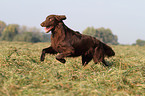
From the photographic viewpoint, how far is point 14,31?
62.5 metres

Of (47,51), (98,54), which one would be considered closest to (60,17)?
(47,51)

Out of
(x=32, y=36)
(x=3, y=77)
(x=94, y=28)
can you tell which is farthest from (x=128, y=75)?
(x=94, y=28)

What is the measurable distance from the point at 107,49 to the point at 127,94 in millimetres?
2414

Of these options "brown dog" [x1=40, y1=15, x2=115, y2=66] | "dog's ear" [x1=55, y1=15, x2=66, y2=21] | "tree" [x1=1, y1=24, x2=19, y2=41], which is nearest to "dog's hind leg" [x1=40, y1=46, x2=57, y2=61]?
"brown dog" [x1=40, y1=15, x2=115, y2=66]

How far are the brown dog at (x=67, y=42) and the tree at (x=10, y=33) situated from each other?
60.3 metres

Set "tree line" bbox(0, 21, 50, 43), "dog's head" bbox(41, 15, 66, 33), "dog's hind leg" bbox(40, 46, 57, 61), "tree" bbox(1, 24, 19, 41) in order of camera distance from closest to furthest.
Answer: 1. "dog's head" bbox(41, 15, 66, 33)
2. "dog's hind leg" bbox(40, 46, 57, 61)
3. "tree line" bbox(0, 21, 50, 43)
4. "tree" bbox(1, 24, 19, 41)

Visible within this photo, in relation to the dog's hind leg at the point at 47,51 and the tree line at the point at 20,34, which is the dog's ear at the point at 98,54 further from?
the tree line at the point at 20,34

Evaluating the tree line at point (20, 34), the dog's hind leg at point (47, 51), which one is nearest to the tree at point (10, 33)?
the tree line at point (20, 34)

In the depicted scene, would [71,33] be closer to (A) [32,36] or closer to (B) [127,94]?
(B) [127,94]

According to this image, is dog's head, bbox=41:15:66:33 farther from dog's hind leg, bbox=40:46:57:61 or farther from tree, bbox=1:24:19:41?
tree, bbox=1:24:19:41

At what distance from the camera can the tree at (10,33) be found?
6106 cm

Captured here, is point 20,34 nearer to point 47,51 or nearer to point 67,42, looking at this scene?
point 47,51

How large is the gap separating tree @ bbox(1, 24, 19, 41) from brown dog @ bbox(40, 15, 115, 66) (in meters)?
60.3

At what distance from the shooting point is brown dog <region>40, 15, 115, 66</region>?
4301 millimetres
